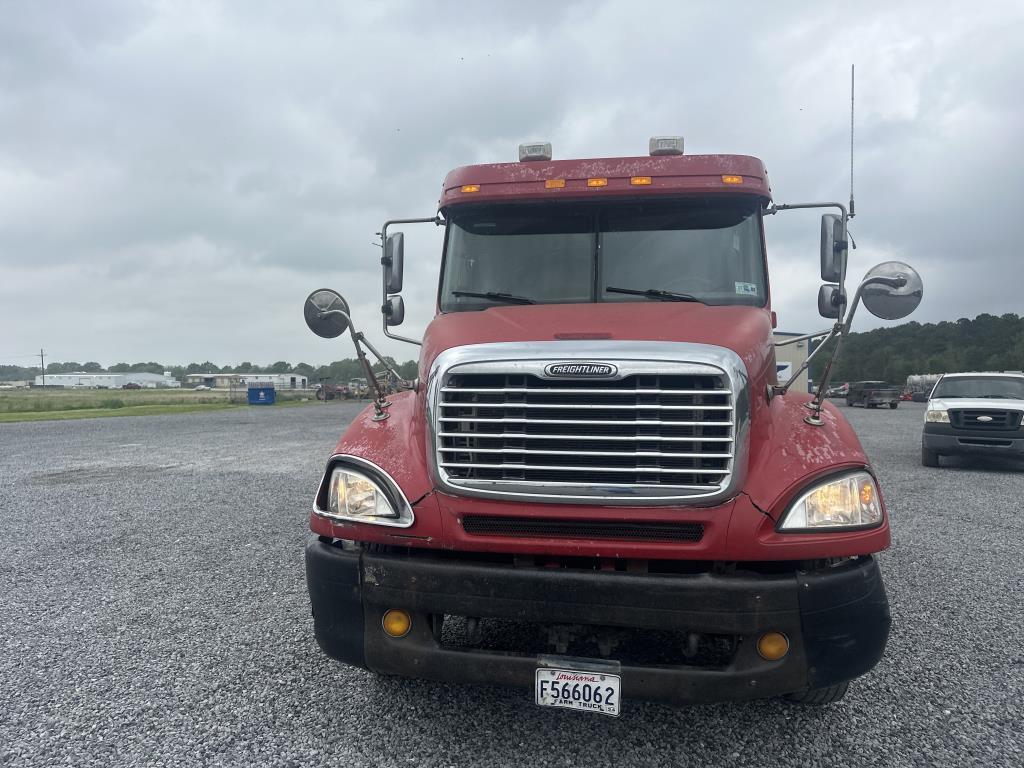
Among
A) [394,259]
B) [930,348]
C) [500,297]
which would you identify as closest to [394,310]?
[394,259]

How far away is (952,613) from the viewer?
4684mm

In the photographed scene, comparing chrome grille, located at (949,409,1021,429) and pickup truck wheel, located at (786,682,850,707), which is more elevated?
chrome grille, located at (949,409,1021,429)

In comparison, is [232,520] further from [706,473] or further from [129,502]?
[706,473]

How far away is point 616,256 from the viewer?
13.4ft

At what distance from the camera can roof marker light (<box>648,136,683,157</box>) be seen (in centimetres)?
441

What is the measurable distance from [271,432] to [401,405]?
64.1 ft

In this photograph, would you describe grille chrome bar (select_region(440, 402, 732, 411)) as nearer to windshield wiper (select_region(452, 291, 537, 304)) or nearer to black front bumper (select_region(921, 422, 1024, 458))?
windshield wiper (select_region(452, 291, 537, 304))

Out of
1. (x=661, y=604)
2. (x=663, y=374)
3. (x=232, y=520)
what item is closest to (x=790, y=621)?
(x=661, y=604)

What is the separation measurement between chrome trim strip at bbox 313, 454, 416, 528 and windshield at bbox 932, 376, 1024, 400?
43.8 ft

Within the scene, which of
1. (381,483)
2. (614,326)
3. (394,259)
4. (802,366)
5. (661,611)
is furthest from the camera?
(394,259)

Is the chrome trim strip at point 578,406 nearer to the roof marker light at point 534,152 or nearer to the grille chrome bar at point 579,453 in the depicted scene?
the grille chrome bar at point 579,453

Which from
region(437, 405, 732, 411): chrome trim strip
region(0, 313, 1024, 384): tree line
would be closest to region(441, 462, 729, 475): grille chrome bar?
region(437, 405, 732, 411): chrome trim strip

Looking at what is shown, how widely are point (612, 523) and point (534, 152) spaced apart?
2.66 metres

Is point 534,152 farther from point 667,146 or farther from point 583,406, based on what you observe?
point 583,406
